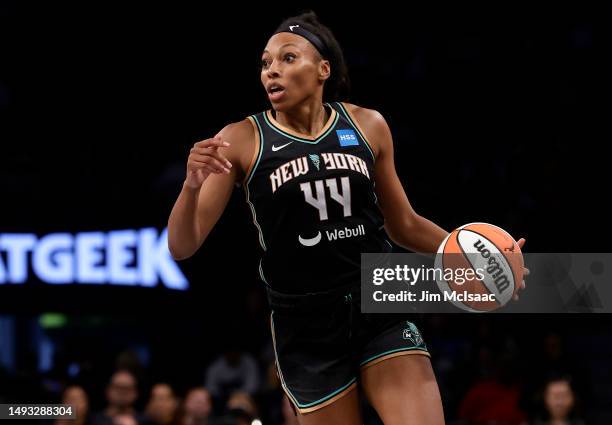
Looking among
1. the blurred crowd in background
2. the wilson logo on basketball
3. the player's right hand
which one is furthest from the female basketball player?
the blurred crowd in background

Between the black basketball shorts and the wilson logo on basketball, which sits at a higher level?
the wilson logo on basketball

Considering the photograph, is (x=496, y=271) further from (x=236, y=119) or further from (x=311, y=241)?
(x=236, y=119)

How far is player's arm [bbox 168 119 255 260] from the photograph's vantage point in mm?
3412

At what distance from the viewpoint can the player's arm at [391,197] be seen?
3.90m

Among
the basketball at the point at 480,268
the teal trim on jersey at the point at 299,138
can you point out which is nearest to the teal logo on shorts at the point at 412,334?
the basketball at the point at 480,268

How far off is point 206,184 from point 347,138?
50 cm

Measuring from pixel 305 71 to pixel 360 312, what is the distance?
0.83 metres

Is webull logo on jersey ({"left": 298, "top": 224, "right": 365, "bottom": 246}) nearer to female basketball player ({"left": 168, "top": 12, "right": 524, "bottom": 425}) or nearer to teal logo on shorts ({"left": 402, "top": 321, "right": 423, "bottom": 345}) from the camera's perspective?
female basketball player ({"left": 168, "top": 12, "right": 524, "bottom": 425})

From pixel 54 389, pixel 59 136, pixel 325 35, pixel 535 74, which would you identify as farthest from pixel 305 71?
pixel 59 136

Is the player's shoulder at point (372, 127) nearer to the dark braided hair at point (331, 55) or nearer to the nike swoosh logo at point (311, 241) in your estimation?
the dark braided hair at point (331, 55)

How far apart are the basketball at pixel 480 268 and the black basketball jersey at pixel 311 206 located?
0.27 m

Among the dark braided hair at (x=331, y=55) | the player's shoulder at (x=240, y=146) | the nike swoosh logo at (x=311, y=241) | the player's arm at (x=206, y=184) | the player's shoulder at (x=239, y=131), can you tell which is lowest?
the nike swoosh logo at (x=311, y=241)

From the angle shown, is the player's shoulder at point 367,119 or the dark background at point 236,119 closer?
the player's shoulder at point 367,119

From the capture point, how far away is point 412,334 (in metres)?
3.72
